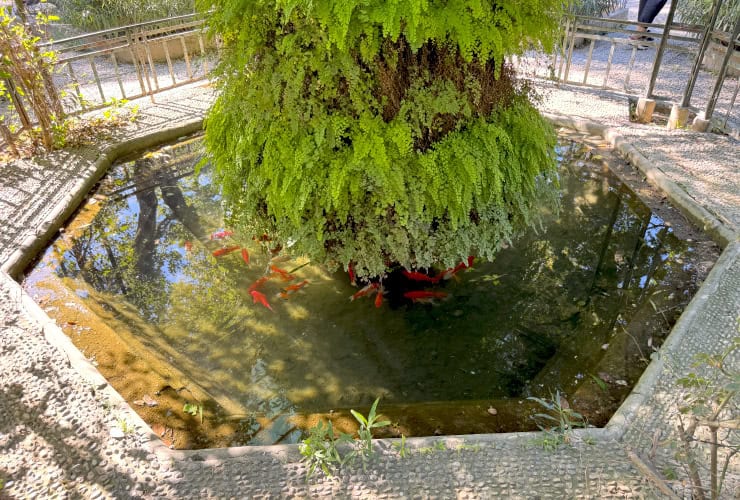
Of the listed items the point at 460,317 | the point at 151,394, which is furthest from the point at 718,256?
the point at 151,394

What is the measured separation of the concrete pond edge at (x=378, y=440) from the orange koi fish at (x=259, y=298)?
1478 millimetres

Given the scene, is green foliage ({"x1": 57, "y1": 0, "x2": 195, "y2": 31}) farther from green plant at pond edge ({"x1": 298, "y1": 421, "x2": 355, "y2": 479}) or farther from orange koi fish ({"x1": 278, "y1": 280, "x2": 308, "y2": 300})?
green plant at pond edge ({"x1": 298, "y1": 421, "x2": 355, "y2": 479})

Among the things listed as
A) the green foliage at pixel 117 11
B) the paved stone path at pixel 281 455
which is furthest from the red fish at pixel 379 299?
the green foliage at pixel 117 11

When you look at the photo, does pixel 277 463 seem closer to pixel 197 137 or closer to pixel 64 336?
pixel 64 336

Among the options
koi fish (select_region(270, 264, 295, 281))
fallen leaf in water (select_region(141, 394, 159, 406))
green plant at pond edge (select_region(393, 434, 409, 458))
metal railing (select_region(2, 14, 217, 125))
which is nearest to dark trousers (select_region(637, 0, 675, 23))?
metal railing (select_region(2, 14, 217, 125))

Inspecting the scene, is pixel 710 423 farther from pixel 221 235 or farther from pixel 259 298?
pixel 221 235

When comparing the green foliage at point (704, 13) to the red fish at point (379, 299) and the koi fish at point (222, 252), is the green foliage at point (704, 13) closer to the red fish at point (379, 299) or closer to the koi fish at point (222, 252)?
the red fish at point (379, 299)

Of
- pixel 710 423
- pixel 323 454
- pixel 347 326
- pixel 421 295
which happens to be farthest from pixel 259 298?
pixel 710 423

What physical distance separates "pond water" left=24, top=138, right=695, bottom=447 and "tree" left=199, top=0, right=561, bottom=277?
676mm

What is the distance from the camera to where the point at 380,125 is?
381 cm

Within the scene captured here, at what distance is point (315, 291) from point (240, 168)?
1426 mm

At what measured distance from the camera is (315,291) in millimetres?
4934

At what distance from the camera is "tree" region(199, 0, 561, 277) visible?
3.58 meters

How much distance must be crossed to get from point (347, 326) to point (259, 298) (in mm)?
910
